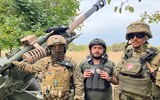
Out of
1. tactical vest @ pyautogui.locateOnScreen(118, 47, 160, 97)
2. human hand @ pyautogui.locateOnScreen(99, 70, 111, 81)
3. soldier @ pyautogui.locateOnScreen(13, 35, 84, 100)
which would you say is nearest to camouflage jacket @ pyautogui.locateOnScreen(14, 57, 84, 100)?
soldier @ pyautogui.locateOnScreen(13, 35, 84, 100)

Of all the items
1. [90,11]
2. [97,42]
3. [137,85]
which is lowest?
[137,85]

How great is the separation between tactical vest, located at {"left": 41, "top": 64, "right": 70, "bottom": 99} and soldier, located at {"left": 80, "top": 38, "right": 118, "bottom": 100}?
0.29m

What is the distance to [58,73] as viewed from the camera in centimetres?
655

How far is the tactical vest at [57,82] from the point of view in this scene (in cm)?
653

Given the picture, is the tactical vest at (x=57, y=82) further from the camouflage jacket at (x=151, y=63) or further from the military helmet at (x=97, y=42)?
the camouflage jacket at (x=151, y=63)

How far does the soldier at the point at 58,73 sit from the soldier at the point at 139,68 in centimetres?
91

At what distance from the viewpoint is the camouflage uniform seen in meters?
6.36

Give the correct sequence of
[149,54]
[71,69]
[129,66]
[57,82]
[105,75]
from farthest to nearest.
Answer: [71,69]
[57,82]
[105,75]
[129,66]
[149,54]

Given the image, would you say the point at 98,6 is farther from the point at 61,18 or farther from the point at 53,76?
the point at 61,18

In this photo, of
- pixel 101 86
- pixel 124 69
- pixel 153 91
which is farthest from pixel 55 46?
pixel 153 91

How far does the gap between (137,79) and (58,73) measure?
1.44 metres

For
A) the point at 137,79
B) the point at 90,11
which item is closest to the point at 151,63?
the point at 137,79

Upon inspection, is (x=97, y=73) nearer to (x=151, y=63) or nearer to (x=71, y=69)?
(x=71, y=69)

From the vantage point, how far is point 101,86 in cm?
636
